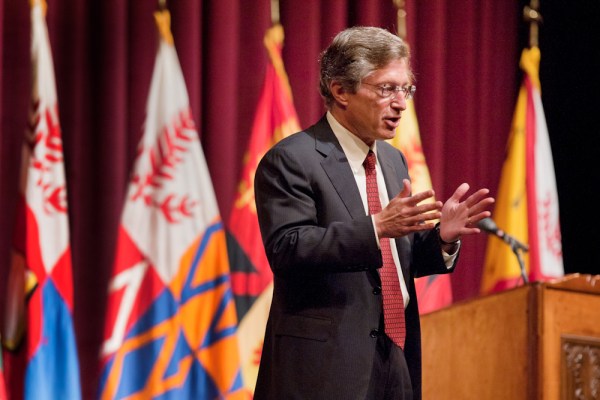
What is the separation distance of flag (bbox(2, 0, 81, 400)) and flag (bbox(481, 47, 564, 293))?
2.47 meters

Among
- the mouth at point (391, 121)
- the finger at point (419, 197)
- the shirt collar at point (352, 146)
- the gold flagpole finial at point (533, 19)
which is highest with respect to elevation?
the gold flagpole finial at point (533, 19)

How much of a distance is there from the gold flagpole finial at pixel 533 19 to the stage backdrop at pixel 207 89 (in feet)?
0.76

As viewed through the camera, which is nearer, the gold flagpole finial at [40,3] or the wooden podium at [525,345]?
the wooden podium at [525,345]

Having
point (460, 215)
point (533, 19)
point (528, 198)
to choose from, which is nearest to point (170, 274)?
point (460, 215)

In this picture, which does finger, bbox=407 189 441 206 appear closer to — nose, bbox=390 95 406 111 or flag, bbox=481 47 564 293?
nose, bbox=390 95 406 111

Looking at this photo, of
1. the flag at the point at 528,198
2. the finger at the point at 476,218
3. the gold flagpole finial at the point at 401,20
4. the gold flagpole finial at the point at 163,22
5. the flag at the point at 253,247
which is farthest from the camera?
the flag at the point at 528,198

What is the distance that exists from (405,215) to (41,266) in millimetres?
2104

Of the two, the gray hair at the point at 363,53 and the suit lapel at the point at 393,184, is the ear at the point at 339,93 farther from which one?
the suit lapel at the point at 393,184

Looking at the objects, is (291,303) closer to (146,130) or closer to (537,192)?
(146,130)

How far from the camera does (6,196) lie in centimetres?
359

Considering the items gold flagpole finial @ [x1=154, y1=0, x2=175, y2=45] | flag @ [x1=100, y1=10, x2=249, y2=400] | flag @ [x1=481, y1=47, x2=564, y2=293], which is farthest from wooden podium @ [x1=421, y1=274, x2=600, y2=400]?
flag @ [x1=481, y1=47, x2=564, y2=293]

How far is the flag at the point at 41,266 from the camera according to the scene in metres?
3.49

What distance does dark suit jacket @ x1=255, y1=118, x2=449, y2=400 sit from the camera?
188 centimetres

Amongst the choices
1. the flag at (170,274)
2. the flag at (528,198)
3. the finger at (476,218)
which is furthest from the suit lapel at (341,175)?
the flag at (528,198)
